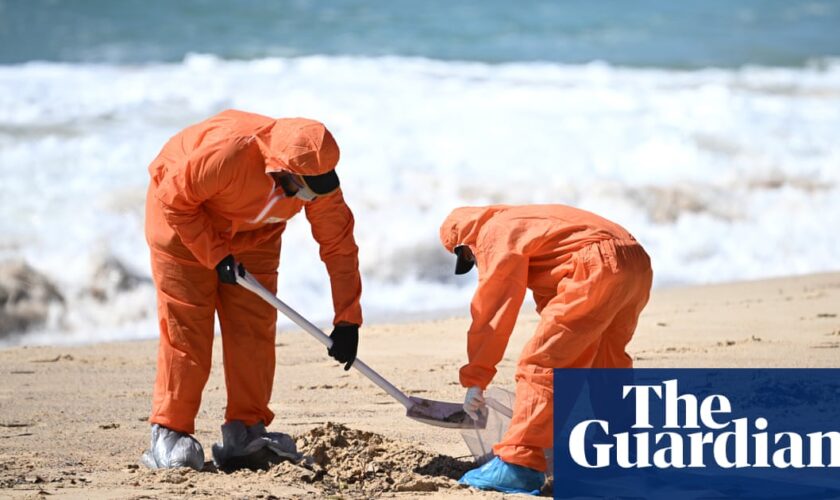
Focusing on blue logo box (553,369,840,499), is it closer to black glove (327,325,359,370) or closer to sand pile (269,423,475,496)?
sand pile (269,423,475,496)

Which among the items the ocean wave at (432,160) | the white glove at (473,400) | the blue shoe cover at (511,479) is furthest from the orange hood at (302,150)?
the ocean wave at (432,160)

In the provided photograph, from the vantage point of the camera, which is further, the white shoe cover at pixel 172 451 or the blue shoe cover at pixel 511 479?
the white shoe cover at pixel 172 451

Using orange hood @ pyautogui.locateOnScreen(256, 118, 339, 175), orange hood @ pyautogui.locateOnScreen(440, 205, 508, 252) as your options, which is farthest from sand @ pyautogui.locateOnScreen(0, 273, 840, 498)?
orange hood @ pyautogui.locateOnScreen(256, 118, 339, 175)

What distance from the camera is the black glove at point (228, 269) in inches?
191

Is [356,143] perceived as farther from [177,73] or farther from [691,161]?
[177,73]

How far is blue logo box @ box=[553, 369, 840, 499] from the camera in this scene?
4.86m

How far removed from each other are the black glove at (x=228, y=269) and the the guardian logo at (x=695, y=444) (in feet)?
4.52

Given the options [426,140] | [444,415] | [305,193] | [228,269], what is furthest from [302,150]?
[426,140]

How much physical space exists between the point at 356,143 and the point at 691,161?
10.8ft

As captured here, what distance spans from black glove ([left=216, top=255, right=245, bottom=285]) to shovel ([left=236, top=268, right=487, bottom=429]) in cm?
4

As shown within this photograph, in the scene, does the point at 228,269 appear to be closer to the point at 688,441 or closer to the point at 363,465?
the point at 363,465

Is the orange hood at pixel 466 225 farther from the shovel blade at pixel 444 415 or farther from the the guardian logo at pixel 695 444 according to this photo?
the the guardian logo at pixel 695 444

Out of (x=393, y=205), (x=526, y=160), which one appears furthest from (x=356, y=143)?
(x=393, y=205)

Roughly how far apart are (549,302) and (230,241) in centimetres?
120
